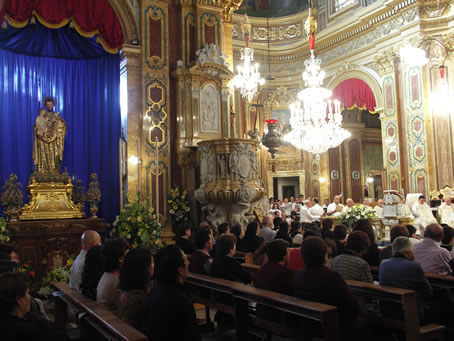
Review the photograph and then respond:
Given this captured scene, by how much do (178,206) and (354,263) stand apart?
225 inches

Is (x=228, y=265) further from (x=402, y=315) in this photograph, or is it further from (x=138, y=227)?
(x=138, y=227)

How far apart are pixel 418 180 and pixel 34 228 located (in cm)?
1117

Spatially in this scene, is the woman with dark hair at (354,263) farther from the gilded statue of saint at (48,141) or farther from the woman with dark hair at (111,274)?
the gilded statue of saint at (48,141)

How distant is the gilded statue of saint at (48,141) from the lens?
27.9 ft

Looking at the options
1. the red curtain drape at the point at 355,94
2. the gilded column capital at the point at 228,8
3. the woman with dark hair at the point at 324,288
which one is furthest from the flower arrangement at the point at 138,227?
the red curtain drape at the point at 355,94

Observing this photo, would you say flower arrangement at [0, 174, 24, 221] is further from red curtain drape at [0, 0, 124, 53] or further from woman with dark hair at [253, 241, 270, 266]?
woman with dark hair at [253, 241, 270, 266]

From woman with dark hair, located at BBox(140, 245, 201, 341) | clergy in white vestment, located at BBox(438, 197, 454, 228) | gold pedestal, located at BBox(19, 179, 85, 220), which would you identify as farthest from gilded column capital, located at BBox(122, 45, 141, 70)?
clergy in white vestment, located at BBox(438, 197, 454, 228)

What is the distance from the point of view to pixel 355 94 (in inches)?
669

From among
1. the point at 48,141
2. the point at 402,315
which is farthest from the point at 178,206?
the point at 402,315

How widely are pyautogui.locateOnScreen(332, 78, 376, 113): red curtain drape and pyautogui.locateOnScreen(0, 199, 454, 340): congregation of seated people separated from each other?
39.7 feet

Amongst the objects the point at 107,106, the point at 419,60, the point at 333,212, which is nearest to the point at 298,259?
the point at 107,106

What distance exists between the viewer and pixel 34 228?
7.74m

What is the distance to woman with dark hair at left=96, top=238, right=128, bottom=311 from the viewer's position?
351 cm

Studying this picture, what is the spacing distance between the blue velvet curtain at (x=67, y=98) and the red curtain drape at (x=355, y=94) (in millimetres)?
10168
